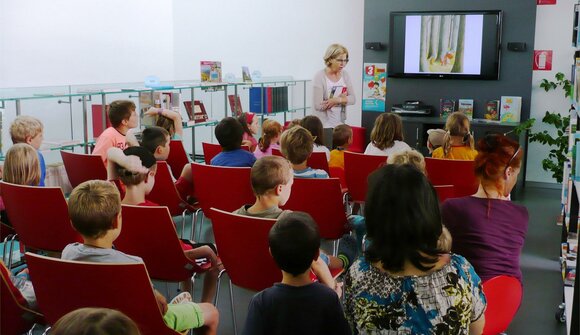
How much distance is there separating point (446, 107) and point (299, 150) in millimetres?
4849

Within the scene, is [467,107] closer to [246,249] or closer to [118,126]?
[118,126]

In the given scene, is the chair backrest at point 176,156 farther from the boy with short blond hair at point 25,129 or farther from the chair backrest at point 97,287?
the chair backrest at point 97,287

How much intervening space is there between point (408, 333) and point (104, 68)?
8.39 metres

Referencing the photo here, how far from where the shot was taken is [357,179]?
4895mm

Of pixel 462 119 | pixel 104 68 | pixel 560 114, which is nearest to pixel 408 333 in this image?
pixel 462 119

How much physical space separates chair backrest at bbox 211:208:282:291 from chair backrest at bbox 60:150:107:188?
1.99 metres

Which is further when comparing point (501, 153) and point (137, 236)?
point (137, 236)

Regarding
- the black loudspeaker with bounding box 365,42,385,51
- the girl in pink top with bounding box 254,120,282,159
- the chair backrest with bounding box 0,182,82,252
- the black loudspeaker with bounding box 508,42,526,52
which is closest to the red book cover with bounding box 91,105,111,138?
the girl in pink top with bounding box 254,120,282,159

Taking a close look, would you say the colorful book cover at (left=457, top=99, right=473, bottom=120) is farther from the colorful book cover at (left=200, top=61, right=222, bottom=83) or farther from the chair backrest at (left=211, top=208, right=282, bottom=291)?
the chair backrest at (left=211, top=208, right=282, bottom=291)

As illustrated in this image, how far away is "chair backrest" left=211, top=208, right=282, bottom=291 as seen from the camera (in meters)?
2.90

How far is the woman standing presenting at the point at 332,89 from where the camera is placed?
22.2 feet

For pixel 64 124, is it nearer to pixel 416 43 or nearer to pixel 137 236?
pixel 137 236

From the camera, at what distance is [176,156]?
→ 580 centimetres

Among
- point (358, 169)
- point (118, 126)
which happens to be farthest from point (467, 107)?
point (118, 126)
